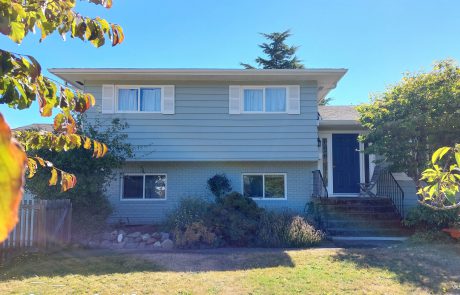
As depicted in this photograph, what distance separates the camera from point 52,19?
7.79ft

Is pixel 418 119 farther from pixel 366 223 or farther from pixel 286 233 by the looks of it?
pixel 286 233

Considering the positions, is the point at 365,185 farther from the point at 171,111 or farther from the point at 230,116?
the point at 171,111

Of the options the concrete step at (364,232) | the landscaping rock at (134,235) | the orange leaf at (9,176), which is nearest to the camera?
the orange leaf at (9,176)

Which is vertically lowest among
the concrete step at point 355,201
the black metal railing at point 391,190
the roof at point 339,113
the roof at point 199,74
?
the concrete step at point 355,201

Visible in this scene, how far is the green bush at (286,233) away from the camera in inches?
392

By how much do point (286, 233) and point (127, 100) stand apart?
7.07 metres

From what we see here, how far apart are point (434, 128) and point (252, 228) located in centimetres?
568

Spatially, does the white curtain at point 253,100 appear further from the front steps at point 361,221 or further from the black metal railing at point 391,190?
the black metal railing at point 391,190

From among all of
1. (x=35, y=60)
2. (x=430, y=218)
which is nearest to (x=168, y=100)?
(x=430, y=218)

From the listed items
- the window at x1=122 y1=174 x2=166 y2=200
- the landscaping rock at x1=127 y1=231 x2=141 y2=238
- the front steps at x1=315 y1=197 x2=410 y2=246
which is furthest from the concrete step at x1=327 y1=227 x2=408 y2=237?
the window at x1=122 y1=174 x2=166 y2=200

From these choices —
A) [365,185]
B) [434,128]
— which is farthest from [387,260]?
[365,185]

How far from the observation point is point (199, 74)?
1312 cm

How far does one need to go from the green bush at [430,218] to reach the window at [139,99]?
331 inches

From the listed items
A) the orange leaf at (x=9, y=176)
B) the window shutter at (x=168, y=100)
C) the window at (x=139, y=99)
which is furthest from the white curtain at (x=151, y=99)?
the orange leaf at (x=9, y=176)
